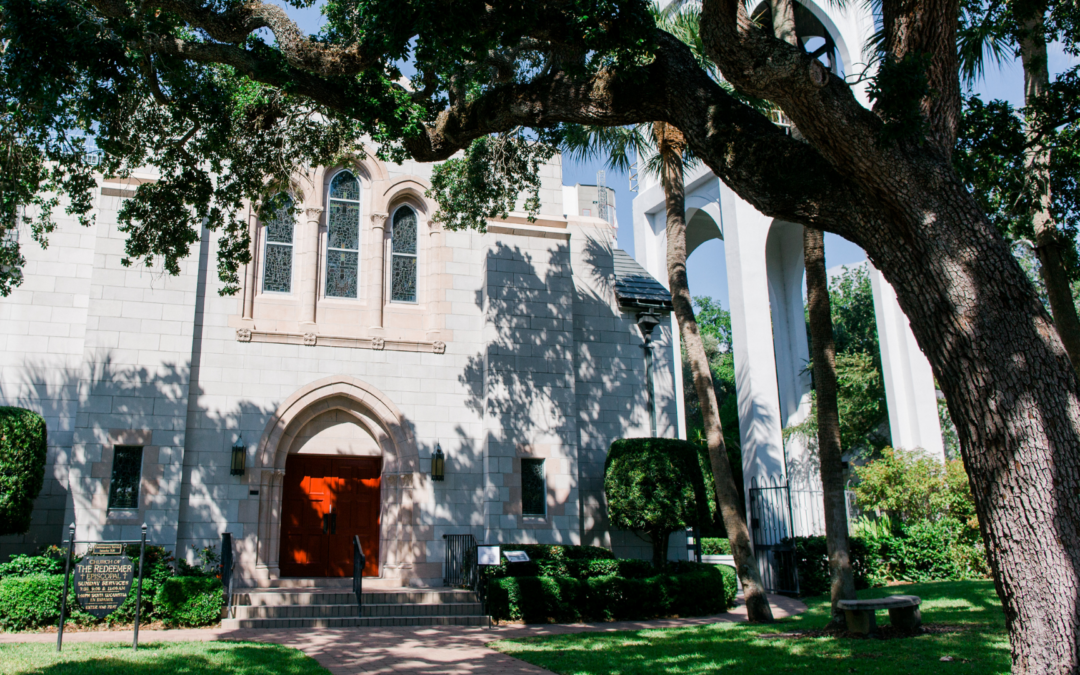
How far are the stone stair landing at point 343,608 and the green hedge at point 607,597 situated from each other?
0.62 meters

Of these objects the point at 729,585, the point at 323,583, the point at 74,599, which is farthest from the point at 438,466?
the point at 74,599

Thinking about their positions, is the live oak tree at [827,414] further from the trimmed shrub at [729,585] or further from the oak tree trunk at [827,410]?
A: the trimmed shrub at [729,585]

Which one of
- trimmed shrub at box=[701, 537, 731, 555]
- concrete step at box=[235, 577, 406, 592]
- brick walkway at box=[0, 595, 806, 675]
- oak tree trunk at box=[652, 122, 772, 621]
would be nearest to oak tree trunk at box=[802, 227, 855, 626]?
oak tree trunk at box=[652, 122, 772, 621]

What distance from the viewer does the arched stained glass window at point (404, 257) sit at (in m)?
15.9

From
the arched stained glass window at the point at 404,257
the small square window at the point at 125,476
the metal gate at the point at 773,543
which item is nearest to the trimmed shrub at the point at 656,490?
the metal gate at the point at 773,543

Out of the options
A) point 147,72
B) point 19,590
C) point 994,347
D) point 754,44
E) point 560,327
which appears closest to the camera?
point 994,347

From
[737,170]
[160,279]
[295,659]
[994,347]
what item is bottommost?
[295,659]

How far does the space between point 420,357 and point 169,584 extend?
227 inches

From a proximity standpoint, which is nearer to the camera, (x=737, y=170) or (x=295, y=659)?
(x=737, y=170)

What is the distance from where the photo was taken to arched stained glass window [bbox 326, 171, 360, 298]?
50.7 feet

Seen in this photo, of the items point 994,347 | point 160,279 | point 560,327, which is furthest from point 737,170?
point 160,279

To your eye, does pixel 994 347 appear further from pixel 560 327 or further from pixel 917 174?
pixel 560 327

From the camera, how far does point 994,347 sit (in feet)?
15.4

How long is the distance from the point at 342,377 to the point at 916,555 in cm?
1257
